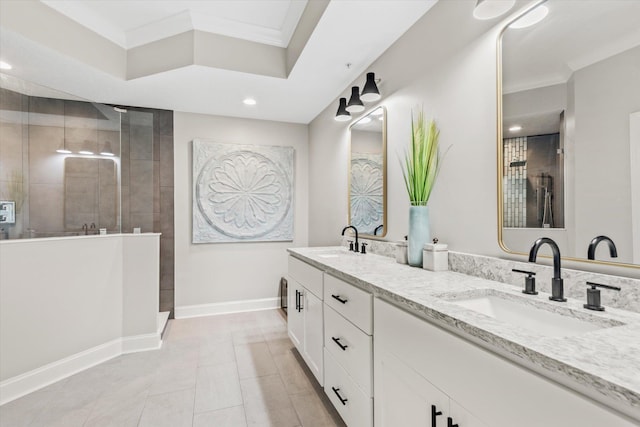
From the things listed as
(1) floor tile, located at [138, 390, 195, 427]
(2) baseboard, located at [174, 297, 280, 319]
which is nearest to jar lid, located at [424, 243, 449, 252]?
(1) floor tile, located at [138, 390, 195, 427]

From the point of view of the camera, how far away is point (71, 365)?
2.37 m

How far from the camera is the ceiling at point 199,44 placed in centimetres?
205

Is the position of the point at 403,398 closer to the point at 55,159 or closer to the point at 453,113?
the point at 453,113

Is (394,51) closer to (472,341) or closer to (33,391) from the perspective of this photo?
(472,341)

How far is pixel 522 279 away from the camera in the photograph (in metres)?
A: 1.28

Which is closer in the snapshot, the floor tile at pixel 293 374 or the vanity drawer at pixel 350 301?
the vanity drawer at pixel 350 301

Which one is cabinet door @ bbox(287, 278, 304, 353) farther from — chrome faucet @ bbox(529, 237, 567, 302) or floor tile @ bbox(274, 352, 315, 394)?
chrome faucet @ bbox(529, 237, 567, 302)

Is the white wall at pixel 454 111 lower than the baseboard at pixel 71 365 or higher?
higher

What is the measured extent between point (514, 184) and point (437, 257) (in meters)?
0.51

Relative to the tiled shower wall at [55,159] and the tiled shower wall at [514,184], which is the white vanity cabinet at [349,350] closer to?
the tiled shower wall at [514,184]

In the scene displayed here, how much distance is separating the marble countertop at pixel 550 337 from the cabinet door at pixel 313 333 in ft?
2.28

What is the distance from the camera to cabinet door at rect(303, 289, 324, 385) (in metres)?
1.95

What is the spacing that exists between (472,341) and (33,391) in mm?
2801

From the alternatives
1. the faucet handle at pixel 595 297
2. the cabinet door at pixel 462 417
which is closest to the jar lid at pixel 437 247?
the faucet handle at pixel 595 297
